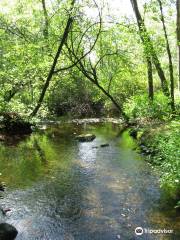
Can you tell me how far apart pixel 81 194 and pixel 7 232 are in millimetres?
3025

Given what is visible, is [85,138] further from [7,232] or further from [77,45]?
[7,232]

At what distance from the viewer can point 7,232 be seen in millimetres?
6648

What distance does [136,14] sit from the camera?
20.4m

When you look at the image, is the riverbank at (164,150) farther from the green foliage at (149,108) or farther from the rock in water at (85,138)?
the rock in water at (85,138)

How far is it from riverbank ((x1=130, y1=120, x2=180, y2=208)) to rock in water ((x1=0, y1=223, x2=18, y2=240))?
3.87 m

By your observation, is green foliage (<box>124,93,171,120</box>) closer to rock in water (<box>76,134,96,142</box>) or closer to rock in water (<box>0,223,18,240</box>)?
rock in water (<box>76,134,96,142</box>)

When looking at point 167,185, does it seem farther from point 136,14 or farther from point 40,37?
point 40,37

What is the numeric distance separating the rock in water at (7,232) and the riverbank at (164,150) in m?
3.87

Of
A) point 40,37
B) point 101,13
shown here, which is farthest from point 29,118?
point 101,13

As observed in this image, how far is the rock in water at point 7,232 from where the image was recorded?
21.6ft

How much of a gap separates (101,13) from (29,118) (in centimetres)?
806

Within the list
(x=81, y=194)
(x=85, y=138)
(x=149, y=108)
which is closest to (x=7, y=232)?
(x=81, y=194)

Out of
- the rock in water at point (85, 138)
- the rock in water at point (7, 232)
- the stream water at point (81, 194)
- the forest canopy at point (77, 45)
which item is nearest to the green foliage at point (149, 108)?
the forest canopy at point (77, 45)

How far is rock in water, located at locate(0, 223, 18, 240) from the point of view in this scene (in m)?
6.57
